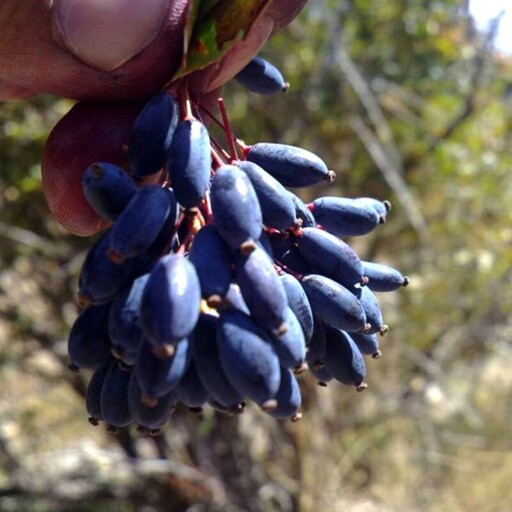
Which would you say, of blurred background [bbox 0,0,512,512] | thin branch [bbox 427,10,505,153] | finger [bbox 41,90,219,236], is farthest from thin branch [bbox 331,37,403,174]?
finger [bbox 41,90,219,236]

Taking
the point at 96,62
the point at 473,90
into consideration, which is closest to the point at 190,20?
the point at 96,62

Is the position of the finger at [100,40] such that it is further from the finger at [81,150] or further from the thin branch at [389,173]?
the thin branch at [389,173]

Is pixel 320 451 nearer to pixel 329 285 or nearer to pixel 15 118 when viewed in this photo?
pixel 15 118

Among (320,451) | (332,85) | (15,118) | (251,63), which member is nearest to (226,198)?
(251,63)

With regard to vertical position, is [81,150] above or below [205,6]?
below

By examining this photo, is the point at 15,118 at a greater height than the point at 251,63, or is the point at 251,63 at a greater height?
the point at 251,63

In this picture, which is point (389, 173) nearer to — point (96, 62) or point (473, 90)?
point (473, 90)

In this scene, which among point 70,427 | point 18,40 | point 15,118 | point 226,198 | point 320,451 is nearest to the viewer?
point 226,198
